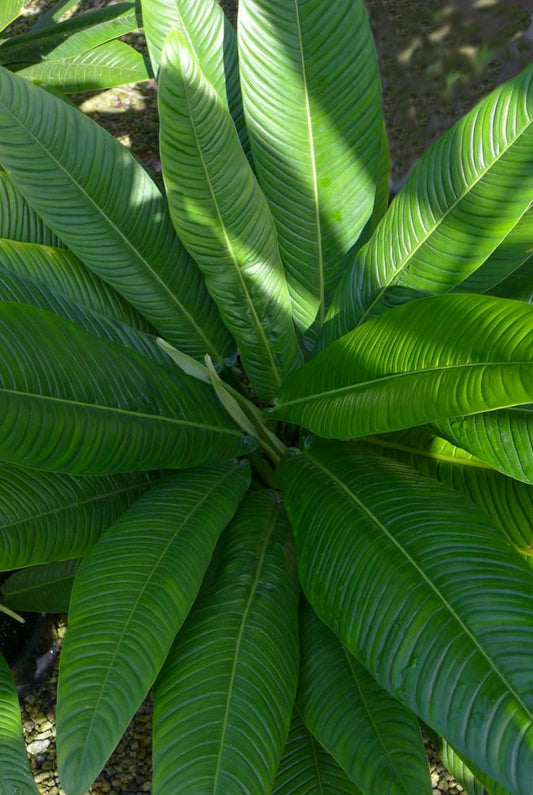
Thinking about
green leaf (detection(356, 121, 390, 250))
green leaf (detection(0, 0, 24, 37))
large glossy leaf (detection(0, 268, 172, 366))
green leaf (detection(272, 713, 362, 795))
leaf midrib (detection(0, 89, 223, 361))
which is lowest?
green leaf (detection(272, 713, 362, 795))

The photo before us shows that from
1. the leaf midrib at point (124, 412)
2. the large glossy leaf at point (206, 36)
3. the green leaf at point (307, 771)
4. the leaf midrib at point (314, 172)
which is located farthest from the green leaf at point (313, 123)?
the green leaf at point (307, 771)

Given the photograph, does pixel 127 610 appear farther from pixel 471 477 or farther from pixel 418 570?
pixel 471 477

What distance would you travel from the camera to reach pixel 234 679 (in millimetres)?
1057

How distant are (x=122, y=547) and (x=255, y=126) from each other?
0.78 metres

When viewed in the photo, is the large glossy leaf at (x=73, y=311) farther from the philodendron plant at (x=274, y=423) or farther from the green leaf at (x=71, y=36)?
the green leaf at (x=71, y=36)

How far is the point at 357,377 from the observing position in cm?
110

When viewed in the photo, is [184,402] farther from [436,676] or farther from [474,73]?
[474,73]

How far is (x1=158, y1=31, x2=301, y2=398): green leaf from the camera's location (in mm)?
1061

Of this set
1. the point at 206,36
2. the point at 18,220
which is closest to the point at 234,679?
the point at 18,220

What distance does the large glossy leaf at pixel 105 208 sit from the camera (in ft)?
4.02

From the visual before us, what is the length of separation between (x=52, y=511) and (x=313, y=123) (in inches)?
33.0

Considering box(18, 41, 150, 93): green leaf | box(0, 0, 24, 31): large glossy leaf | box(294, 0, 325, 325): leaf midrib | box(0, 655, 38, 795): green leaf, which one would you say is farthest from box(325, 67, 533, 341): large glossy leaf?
box(0, 0, 24, 31): large glossy leaf

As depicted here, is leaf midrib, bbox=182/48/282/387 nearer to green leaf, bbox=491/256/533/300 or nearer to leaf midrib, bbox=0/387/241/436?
leaf midrib, bbox=0/387/241/436

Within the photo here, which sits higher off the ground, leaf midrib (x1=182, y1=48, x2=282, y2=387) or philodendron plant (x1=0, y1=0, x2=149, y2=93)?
philodendron plant (x1=0, y1=0, x2=149, y2=93)
